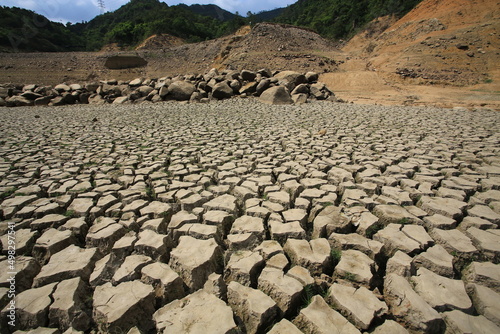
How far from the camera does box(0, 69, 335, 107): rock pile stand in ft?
36.9

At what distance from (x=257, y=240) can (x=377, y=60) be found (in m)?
21.8

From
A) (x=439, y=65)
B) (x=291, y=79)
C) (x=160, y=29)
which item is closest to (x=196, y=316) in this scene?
(x=291, y=79)

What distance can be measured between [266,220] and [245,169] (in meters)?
1.14

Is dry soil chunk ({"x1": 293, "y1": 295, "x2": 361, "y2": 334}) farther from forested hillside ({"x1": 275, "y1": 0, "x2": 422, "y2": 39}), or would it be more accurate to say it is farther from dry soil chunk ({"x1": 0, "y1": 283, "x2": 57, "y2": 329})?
forested hillside ({"x1": 275, "y1": 0, "x2": 422, "y2": 39})

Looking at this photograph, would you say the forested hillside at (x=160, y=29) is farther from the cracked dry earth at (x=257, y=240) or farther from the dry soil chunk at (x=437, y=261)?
the dry soil chunk at (x=437, y=261)

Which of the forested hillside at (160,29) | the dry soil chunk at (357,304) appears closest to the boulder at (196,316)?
the dry soil chunk at (357,304)

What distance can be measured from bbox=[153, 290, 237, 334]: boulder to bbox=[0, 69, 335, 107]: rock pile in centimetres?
919

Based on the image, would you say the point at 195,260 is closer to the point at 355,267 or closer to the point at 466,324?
the point at 355,267

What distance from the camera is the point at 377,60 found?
1941 cm

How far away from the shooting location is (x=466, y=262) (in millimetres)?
1679

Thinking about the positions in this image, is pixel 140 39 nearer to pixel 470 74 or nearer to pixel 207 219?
pixel 470 74

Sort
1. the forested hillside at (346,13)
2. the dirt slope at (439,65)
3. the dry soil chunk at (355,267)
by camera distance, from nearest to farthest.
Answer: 1. the dry soil chunk at (355,267)
2. the dirt slope at (439,65)
3. the forested hillside at (346,13)

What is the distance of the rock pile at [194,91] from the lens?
36.9 feet

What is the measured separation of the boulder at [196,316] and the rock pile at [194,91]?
919 centimetres
